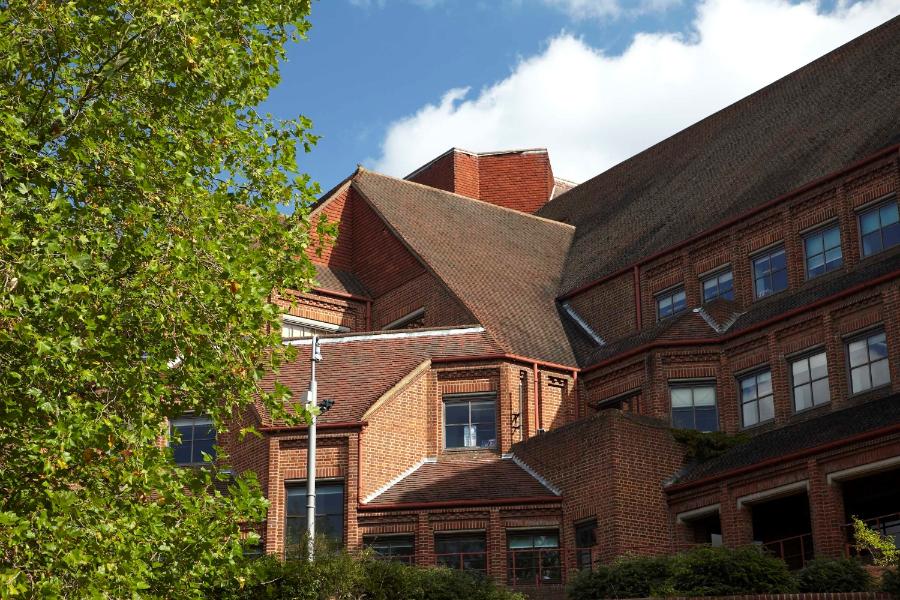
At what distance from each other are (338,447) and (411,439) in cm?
199

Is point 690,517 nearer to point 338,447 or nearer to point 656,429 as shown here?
point 656,429

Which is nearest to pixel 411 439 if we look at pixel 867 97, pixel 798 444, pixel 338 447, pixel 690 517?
pixel 338 447

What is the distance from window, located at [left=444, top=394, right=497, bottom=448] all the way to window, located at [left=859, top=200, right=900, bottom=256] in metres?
9.63

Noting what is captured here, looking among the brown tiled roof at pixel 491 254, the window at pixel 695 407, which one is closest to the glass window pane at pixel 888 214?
the window at pixel 695 407

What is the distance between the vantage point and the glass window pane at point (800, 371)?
3245 cm

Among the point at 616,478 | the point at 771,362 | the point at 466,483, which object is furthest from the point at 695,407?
the point at 466,483

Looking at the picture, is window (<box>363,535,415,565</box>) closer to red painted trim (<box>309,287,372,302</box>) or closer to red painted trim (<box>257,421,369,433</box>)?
red painted trim (<box>257,421,369,433</box>)

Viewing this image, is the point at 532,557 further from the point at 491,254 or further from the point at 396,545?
the point at 491,254

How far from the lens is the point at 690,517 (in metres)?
31.3

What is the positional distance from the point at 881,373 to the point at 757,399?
11.7 ft

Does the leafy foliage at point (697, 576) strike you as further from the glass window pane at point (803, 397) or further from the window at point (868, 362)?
the glass window pane at point (803, 397)

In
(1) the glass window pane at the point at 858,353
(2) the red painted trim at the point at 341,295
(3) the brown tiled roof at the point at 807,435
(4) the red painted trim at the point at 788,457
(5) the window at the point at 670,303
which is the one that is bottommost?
(4) the red painted trim at the point at 788,457

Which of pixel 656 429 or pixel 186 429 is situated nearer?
pixel 656 429

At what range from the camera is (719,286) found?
3691cm
